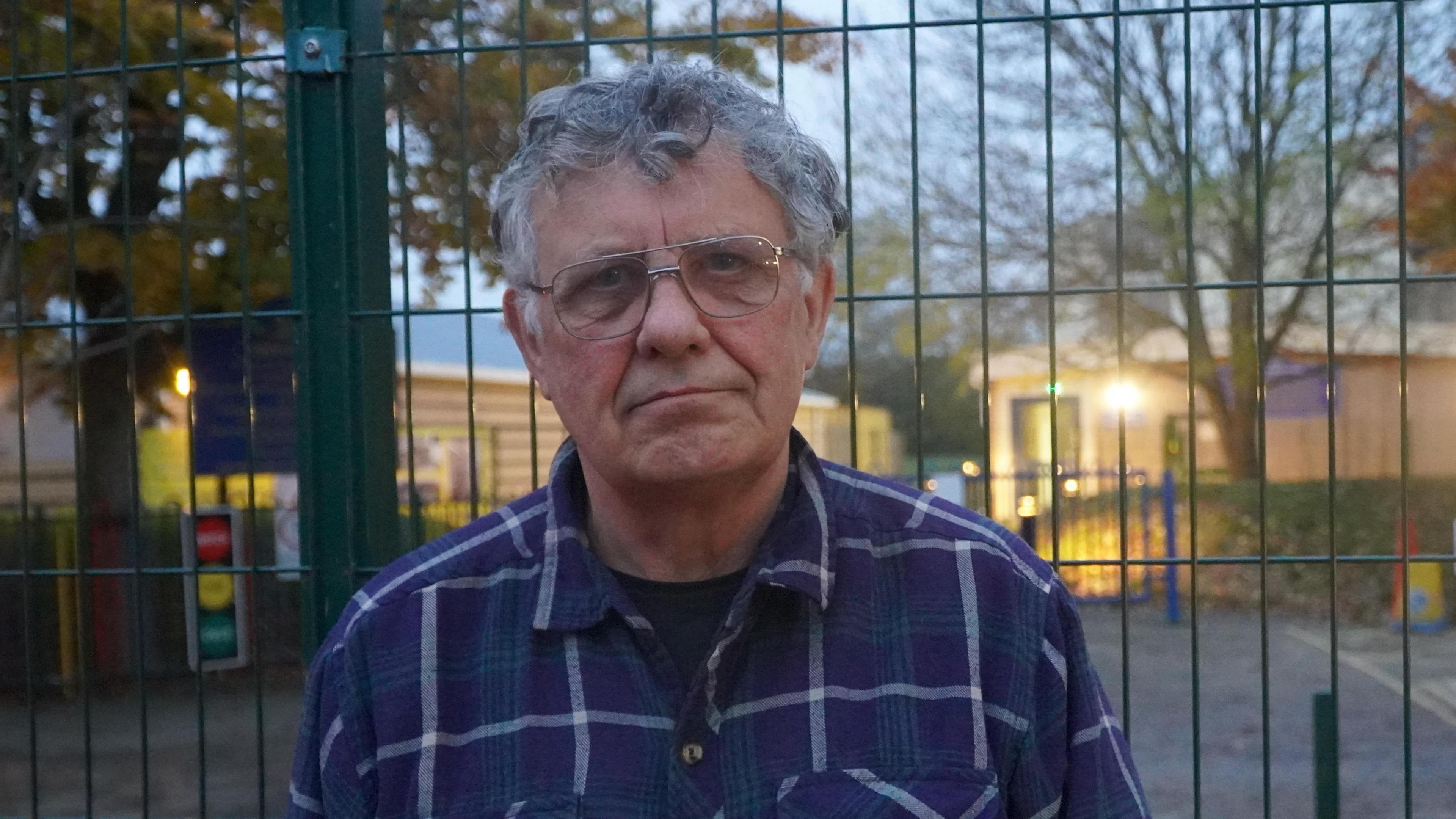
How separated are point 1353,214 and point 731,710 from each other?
40.6 ft

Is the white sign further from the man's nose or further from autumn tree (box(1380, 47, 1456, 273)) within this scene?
autumn tree (box(1380, 47, 1456, 273))

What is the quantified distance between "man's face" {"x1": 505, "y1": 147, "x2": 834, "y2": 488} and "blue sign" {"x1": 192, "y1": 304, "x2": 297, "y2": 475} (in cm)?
232

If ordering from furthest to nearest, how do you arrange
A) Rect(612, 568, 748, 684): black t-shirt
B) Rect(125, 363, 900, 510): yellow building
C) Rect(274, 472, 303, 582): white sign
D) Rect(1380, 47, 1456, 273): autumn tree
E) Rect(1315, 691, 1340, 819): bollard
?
Rect(1380, 47, 1456, 273): autumn tree, Rect(125, 363, 900, 510): yellow building, Rect(274, 472, 303, 582): white sign, Rect(1315, 691, 1340, 819): bollard, Rect(612, 568, 748, 684): black t-shirt

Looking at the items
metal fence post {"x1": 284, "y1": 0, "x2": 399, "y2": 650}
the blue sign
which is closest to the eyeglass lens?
metal fence post {"x1": 284, "y1": 0, "x2": 399, "y2": 650}

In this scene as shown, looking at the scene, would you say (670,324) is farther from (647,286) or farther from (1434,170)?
(1434,170)

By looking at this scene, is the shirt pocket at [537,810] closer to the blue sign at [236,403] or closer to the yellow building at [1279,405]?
the blue sign at [236,403]

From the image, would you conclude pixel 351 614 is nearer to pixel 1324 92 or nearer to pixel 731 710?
pixel 731 710

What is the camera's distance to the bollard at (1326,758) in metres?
2.68

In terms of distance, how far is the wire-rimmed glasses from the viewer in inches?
61.5

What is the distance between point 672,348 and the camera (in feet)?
5.08

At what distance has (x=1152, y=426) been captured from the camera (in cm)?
1580

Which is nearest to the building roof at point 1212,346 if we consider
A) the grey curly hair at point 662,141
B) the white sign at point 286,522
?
the white sign at point 286,522

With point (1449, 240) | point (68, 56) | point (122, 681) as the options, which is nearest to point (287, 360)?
point (68, 56)

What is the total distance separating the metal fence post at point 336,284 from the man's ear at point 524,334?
3.32ft
